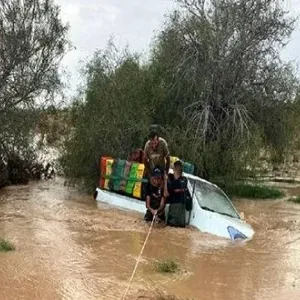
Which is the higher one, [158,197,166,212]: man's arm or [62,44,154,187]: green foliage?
[62,44,154,187]: green foliage

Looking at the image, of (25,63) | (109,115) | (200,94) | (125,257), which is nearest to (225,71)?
(200,94)

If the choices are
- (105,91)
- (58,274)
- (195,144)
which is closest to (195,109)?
(195,144)

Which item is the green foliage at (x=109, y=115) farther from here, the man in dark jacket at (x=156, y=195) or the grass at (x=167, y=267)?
the grass at (x=167, y=267)

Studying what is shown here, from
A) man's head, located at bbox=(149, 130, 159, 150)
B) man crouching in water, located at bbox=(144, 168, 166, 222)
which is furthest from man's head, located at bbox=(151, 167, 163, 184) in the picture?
man's head, located at bbox=(149, 130, 159, 150)

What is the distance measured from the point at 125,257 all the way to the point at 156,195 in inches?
97.7

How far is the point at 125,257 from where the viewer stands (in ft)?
30.8

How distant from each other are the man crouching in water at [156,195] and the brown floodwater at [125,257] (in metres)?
0.37

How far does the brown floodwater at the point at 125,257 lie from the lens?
25.2ft

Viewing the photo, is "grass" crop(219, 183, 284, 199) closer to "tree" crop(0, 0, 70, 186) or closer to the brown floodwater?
the brown floodwater

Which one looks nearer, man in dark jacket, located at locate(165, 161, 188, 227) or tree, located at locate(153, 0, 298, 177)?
man in dark jacket, located at locate(165, 161, 188, 227)

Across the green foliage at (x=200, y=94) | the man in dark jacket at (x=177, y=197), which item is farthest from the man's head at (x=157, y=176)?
the green foliage at (x=200, y=94)

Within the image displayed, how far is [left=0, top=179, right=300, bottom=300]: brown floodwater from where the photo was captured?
302 inches

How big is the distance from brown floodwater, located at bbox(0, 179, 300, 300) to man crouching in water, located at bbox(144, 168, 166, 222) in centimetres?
37

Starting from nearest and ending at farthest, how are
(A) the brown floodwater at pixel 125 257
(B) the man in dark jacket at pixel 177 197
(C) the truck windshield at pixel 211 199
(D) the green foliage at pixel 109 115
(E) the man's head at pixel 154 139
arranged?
(A) the brown floodwater at pixel 125 257, (B) the man in dark jacket at pixel 177 197, (C) the truck windshield at pixel 211 199, (E) the man's head at pixel 154 139, (D) the green foliage at pixel 109 115
